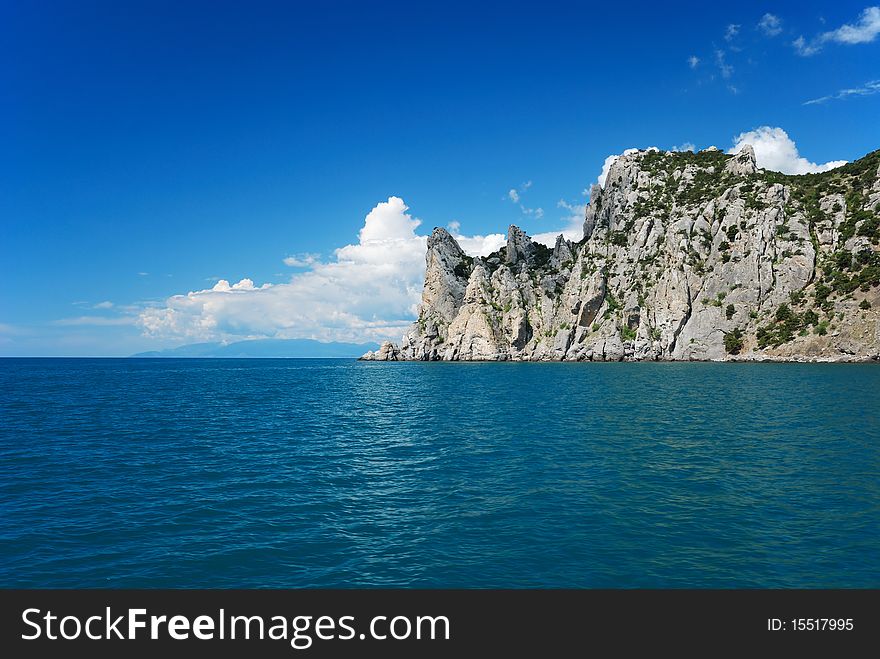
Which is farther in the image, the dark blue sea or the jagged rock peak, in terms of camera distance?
the jagged rock peak

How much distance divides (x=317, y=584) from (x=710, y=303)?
153324mm

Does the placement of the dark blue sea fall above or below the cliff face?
below

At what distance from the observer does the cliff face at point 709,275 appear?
12544 centimetres

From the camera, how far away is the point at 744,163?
16700 centimetres

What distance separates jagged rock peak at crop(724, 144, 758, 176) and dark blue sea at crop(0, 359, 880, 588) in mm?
145612

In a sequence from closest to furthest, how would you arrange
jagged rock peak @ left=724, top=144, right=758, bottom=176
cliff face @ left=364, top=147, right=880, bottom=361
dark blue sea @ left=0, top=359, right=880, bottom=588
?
dark blue sea @ left=0, top=359, right=880, bottom=588, cliff face @ left=364, top=147, right=880, bottom=361, jagged rock peak @ left=724, top=144, right=758, bottom=176

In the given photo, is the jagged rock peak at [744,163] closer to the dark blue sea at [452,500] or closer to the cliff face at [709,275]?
the cliff face at [709,275]

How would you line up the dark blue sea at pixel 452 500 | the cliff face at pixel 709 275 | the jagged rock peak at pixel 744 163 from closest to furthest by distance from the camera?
the dark blue sea at pixel 452 500 < the cliff face at pixel 709 275 < the jagged rock peak at pixel 744 163

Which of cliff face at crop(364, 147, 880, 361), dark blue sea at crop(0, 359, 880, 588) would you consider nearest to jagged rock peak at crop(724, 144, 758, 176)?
cliff face at crop(364, 147, 880, 361)

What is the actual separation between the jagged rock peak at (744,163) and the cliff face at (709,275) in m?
0.33

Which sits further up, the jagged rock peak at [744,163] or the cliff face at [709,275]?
the jagged rock peak at [744,163]

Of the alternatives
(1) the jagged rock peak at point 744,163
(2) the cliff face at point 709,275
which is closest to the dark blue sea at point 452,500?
(2) the cliff face at point 709,275

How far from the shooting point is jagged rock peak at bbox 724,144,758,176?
166 metres

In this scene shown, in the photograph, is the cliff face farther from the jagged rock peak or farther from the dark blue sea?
the dark blue sea
